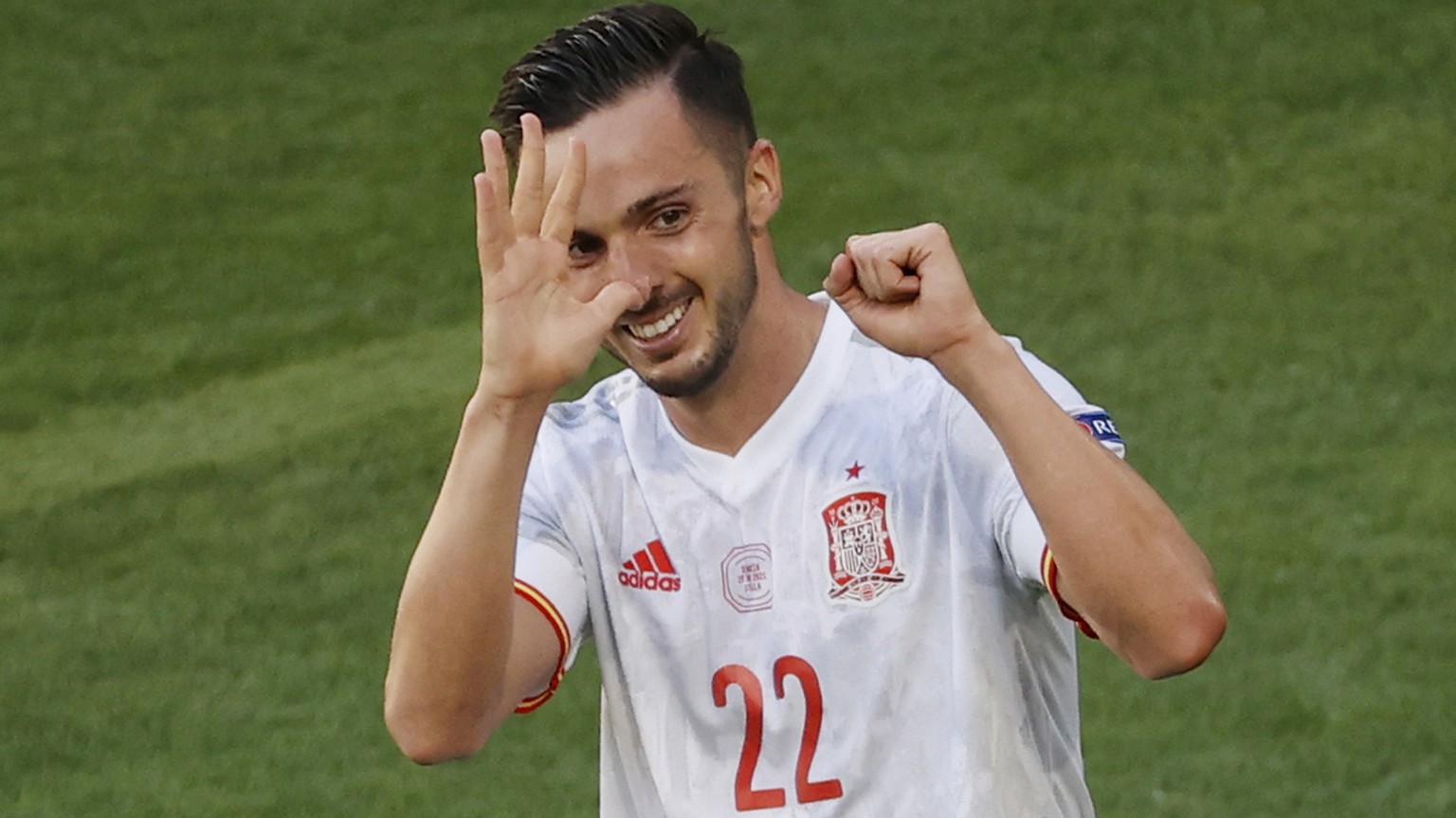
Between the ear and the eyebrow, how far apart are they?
0.17 m

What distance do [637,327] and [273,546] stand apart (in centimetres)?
408

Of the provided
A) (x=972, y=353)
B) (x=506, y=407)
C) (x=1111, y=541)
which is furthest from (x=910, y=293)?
(x=506, y=407)

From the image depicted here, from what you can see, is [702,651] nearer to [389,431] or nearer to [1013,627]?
[1013,627]

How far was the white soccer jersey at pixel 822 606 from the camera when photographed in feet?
9.86

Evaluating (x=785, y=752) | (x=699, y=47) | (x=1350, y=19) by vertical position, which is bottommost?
(x=785, y=752)

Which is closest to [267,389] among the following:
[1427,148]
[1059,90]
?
[1059,90]

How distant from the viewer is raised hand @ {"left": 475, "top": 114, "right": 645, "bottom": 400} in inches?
111

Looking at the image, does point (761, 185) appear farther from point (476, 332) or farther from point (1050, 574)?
point (476, 332)

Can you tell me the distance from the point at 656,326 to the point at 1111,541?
66 centimetres

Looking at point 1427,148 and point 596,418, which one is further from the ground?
point 1427,148

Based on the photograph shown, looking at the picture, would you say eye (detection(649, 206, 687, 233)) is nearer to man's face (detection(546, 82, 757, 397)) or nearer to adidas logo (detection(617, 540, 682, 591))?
man's face (detection(546, 82, 757, 397))

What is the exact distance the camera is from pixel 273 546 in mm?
6871

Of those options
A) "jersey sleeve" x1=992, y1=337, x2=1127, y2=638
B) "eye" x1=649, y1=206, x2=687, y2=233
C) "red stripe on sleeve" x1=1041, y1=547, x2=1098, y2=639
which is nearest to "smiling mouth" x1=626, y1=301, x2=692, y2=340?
"eye" x1=649, y1=206, x2=687, y2=233

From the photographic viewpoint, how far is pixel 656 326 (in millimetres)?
3010
